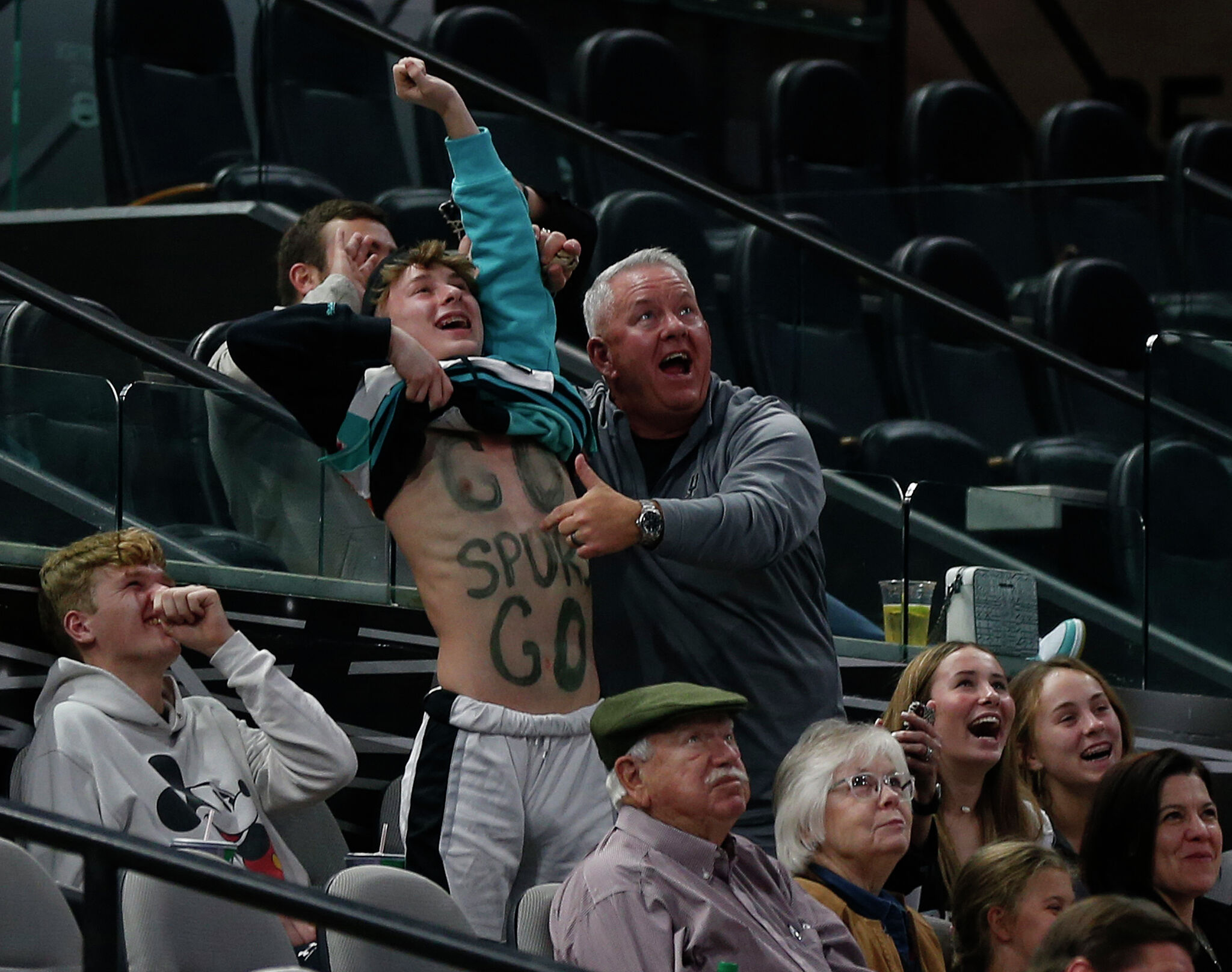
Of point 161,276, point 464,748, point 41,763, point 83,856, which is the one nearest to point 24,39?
point 161,276

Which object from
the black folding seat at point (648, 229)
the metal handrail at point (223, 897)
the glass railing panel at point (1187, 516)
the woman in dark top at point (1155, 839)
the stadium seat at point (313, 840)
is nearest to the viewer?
the metal handrail at point (223, 897)

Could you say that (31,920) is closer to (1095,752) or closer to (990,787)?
(990,787)

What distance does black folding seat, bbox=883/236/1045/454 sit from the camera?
6.85 m

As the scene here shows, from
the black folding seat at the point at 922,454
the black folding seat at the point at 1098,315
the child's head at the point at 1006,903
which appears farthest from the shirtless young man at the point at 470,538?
the black folding seat at the point at 1098,315

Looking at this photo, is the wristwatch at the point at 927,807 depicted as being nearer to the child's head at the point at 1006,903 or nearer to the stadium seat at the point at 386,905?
the child's head at the point at 1006,903

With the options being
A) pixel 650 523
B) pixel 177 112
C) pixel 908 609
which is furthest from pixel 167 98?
pixel 650 523

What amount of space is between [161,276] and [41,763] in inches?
140

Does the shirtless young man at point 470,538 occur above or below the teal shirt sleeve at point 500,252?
below

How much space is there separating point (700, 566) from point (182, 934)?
97 cm

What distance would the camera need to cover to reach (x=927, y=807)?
13.0 feet

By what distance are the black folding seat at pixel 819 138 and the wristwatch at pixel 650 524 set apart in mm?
5252

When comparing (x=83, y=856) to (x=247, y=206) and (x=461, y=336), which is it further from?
(x=247, y=206)

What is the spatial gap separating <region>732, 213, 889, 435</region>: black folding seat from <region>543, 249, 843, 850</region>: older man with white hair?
280 cm

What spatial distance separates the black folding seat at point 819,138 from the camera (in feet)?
28.7
